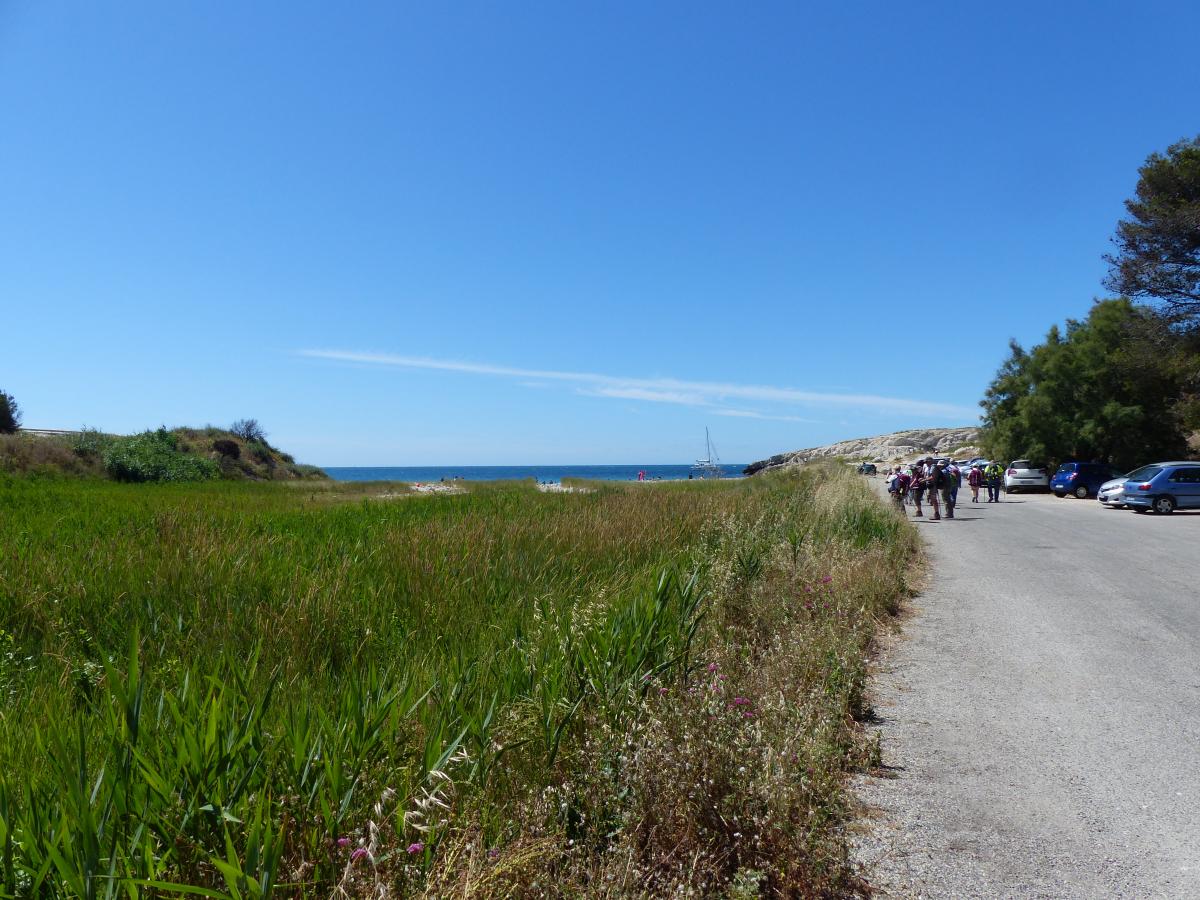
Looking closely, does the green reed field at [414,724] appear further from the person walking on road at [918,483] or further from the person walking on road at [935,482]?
the person walking on road at [918,483]

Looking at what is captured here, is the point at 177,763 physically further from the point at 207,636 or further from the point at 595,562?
the point at 595,562

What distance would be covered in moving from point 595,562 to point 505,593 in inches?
77.5

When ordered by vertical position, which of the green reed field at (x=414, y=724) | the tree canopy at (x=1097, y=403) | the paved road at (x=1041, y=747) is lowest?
the paved road at (x=1041, y=747)

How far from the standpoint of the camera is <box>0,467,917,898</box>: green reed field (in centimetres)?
225

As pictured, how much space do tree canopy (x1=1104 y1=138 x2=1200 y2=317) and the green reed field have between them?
33.4m

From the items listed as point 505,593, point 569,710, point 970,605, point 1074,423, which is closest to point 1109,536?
point 970,605

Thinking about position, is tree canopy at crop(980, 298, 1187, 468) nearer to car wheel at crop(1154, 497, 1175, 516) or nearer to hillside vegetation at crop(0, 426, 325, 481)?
car wheel at crop(1154, 497, 1175, 516)

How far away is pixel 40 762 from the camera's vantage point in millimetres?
2752

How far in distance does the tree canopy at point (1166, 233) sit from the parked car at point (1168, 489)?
9663 mm

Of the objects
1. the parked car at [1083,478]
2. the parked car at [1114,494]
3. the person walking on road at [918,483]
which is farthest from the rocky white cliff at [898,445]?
the person walking on road at [918,483]

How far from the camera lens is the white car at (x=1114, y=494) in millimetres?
27219

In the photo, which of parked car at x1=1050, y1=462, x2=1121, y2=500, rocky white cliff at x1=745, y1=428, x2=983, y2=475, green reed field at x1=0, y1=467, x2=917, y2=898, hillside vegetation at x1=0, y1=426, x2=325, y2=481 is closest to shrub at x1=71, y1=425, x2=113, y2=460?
hillside vegetation at x1=0, y1=426, x2=325, y2=481

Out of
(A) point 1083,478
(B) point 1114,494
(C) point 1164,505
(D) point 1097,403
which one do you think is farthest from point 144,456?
(D) point 1097,403

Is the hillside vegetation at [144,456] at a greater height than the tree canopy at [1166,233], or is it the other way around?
the tree canopy at [1166,233]
